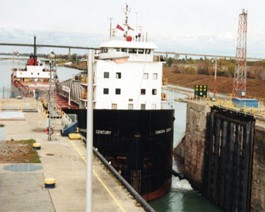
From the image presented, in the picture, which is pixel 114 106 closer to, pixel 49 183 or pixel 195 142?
pixel 195 142

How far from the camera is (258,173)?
73.3 ft

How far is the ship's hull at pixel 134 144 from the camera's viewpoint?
25.9 meters

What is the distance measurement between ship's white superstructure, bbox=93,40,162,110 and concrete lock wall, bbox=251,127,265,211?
847 centimetres

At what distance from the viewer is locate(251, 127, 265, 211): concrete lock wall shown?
21812 millimetres

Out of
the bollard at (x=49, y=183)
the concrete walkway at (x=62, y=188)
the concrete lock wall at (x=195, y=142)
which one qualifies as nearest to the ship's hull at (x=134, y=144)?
the concrete walkway at (x=62, y=188)

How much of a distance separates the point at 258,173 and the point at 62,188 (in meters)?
11.2

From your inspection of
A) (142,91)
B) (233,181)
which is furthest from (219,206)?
(142,91)

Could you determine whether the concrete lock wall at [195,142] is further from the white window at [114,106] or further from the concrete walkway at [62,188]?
the concrete walkway at [62,188]

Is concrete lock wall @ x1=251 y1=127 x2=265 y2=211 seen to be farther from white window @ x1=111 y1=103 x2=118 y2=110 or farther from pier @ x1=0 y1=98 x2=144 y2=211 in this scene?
white window @ x1=111 y1=103 x2=118 y2=110

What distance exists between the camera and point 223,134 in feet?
88.1

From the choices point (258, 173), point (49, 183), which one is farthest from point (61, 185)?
point (258, 173)

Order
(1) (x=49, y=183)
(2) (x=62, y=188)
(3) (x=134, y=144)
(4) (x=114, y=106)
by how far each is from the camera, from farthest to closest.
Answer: (4) (x=114, y=106)
(3) (x=134, y=144)
(2) (x=62, y=188)
(1) (x=49, y=183)

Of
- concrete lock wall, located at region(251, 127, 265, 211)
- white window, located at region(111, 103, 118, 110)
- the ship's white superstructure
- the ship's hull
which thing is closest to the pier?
the ship's hull

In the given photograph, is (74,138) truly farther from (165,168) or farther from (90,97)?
(90,97)
